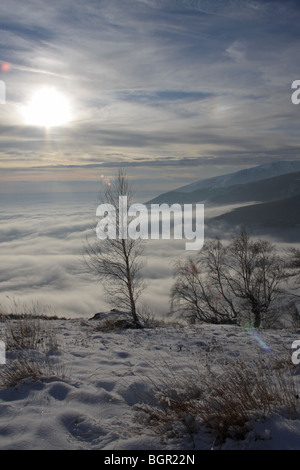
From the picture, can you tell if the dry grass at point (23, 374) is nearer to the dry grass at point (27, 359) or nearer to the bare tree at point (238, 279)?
the dry grass at point (27, 359)

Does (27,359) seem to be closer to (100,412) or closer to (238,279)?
(100,412)

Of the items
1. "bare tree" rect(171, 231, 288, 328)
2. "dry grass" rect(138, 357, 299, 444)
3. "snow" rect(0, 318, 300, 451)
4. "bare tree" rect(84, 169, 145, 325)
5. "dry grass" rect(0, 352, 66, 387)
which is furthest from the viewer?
"bare tree" rect(171, 231, 288, 328)

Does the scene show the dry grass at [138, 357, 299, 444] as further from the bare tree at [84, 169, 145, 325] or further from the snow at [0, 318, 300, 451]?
the bare tree at [84, 169, 145, 325]

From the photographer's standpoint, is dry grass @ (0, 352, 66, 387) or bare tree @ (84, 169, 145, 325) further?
bare tree @ (84, 169, 145, 325)

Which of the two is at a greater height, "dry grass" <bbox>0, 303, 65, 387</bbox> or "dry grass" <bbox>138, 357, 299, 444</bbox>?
"dry grass" <bbox>138, 357, 299, 444</bbox>

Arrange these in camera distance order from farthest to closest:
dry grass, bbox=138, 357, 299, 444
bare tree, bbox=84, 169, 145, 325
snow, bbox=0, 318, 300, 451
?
bare tree, bbox=84, 169, 145, 325
dry grass, bbox=138, 357, 299, 444
snow, bbox=0, 318, 300, 451

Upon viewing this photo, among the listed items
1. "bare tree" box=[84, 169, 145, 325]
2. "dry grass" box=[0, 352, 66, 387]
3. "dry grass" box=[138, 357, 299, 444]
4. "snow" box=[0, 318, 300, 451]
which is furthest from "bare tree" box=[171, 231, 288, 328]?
"dry grass" box=[138, 357, 299, 444]

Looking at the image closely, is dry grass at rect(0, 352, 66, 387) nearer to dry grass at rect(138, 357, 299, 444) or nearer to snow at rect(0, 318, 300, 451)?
snow at rect(0, 318, 300, 451)

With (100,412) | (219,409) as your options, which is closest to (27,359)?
(100,412)

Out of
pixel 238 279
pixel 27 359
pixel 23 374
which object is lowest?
pixel 238 279

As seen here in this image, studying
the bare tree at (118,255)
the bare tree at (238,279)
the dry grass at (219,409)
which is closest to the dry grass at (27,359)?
the dry grass at (219,409)

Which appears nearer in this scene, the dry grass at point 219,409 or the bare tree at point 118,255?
the dry grass at point 219,409
